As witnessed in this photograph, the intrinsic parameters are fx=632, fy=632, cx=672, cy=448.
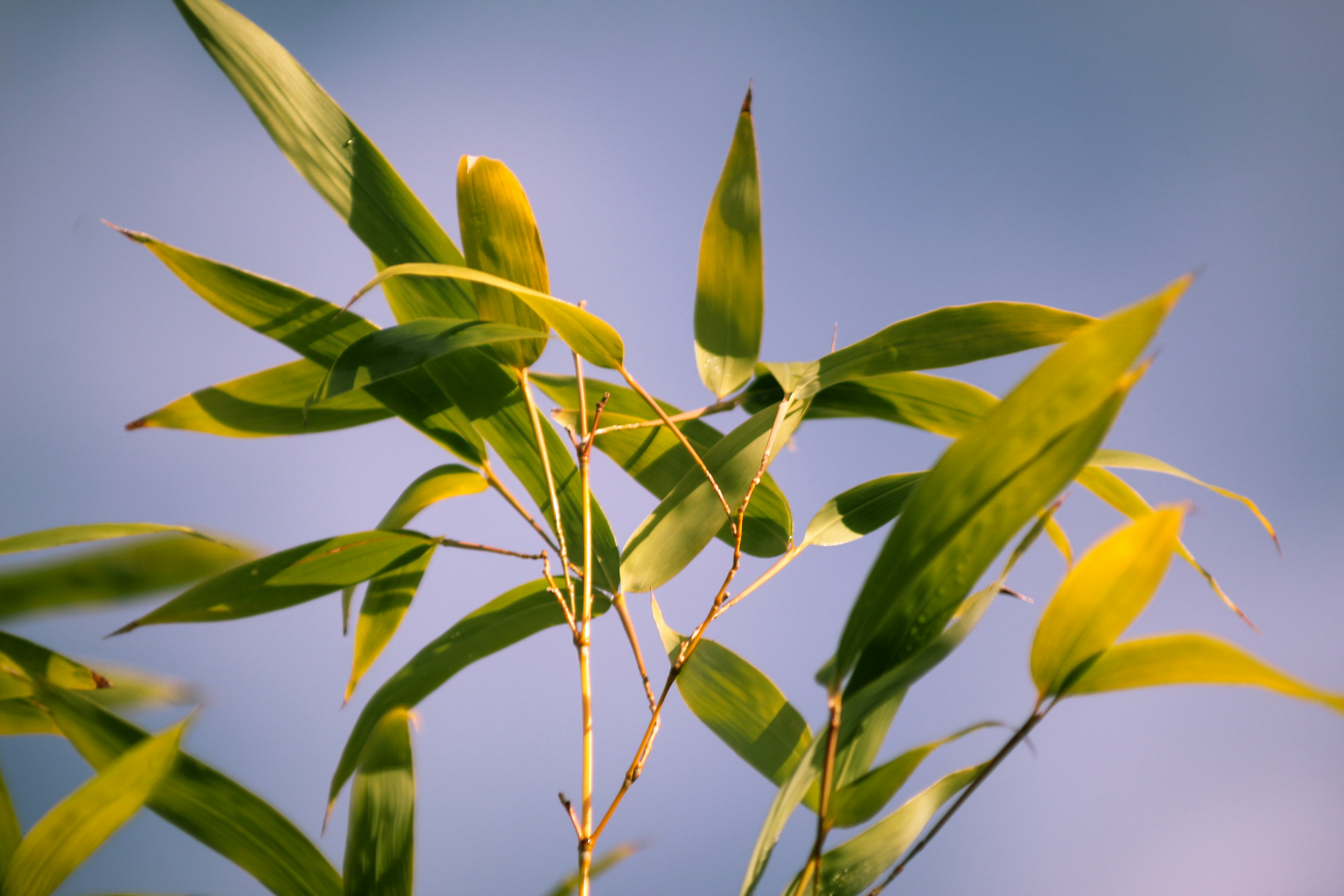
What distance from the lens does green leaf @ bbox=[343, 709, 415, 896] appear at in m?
0.35

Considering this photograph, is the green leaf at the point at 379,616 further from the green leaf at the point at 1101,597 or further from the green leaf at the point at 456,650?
the green leaf at the point at 1101,597

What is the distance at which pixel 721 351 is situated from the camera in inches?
20.9

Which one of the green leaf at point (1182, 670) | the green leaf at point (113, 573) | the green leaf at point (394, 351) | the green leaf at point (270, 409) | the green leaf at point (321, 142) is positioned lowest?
the green leaf at point (1182, 670)

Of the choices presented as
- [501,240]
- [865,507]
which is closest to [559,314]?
[501,240]

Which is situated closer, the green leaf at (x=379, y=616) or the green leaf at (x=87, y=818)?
the green leaf at (x=87, y=818)

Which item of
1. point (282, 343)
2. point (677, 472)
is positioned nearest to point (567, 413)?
point (677, 472)

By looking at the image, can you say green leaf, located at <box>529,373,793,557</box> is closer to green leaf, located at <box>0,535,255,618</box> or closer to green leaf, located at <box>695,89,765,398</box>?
green leaf, located at <box>695,89,765,398</box>

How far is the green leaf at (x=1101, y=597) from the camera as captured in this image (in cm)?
25

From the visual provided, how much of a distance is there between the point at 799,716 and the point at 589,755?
176mm

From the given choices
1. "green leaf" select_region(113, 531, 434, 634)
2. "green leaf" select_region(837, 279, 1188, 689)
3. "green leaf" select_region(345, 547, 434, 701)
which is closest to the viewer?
"green leaf" select_region(837, 279, 1188, 689)

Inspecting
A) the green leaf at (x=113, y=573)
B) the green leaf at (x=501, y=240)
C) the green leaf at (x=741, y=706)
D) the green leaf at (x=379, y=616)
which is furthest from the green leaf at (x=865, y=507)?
the green leaf at (x=113, y=573)

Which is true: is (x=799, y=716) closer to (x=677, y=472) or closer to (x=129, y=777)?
(x=677, y=472)

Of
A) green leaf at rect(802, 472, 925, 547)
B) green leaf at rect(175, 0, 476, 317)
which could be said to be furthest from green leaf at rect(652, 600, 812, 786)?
green leaf at rect(175, 0, 476, 317)

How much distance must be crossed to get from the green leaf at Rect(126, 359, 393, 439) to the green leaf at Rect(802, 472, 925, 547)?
0.39m
